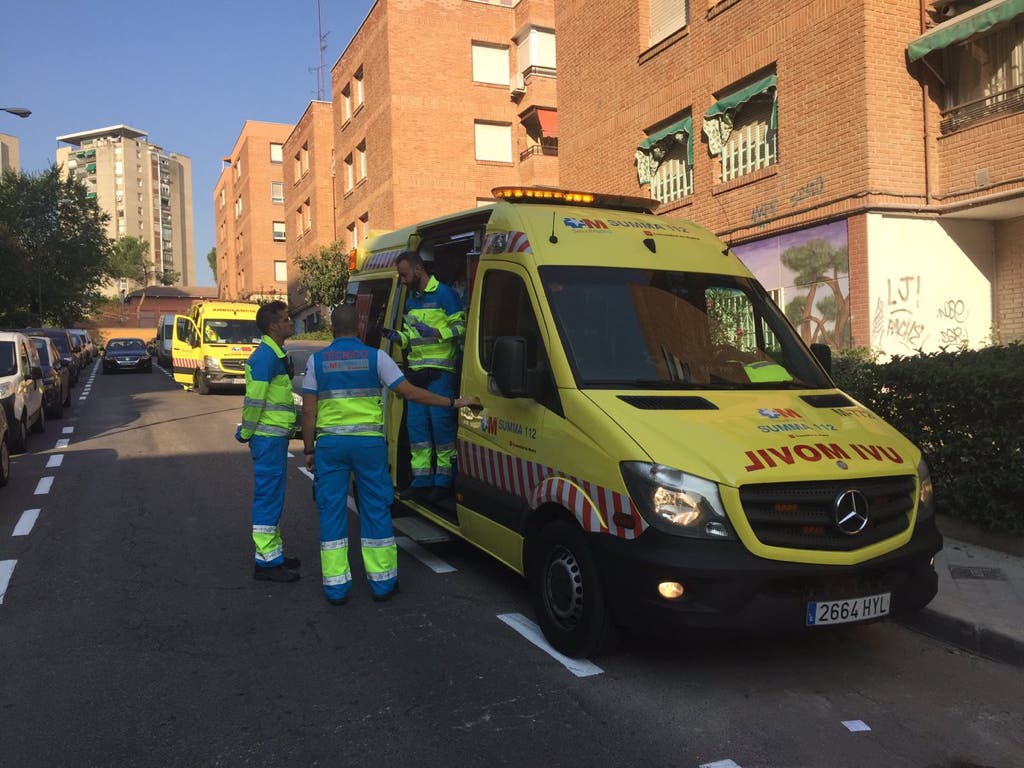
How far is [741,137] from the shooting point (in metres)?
14.7

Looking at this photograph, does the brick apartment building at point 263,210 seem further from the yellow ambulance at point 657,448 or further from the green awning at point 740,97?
the yellow ambulance at point 657,448

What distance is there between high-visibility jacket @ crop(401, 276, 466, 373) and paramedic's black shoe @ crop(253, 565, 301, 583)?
1669 mm

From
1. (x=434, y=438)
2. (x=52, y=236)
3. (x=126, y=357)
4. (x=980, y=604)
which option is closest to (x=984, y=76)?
(x=980, y=604)

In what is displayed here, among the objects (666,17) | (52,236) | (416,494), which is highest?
(52,236)

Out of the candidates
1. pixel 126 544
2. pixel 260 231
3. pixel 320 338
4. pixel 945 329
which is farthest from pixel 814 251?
pixel 260 231

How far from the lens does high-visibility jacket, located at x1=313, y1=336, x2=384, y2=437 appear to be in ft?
17.4

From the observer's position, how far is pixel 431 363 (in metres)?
6.27

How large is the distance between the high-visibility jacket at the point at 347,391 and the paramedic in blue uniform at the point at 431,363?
0.92m

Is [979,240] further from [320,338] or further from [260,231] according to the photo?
[260,231]

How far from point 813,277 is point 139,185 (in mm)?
140556

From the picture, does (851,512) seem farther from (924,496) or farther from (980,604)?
(980,604)

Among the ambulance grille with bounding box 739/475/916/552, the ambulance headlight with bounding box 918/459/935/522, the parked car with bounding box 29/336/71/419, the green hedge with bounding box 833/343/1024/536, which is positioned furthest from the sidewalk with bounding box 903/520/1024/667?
the parked car with bounding box 29/336/71/419

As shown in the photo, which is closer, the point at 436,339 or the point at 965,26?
the point at 436,339

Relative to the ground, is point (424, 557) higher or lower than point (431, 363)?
lower
